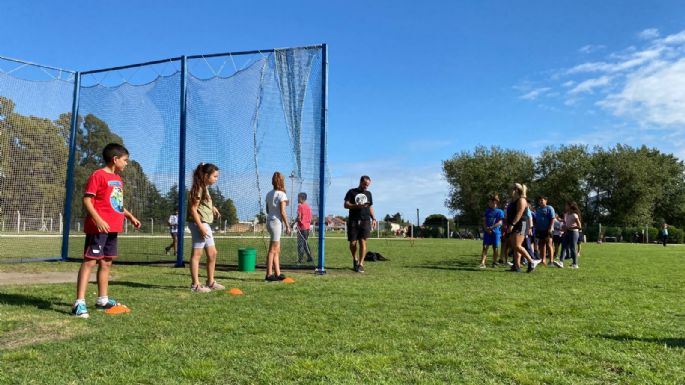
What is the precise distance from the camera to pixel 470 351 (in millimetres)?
3932

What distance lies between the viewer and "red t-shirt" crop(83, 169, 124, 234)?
5414 mm

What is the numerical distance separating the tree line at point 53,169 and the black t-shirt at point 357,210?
2.33 m

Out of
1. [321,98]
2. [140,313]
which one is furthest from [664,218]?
[140,313]

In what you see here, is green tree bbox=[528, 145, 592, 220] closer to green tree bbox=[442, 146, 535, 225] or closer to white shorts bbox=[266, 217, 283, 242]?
green tree bbox=[442, 146, 535, 225]

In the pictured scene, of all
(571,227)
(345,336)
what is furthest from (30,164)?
(571,227)

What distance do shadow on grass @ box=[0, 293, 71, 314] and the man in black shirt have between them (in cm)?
555

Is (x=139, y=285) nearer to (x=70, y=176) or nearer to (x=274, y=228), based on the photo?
(x=274, y=228)

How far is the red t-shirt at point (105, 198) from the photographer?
5414 mm

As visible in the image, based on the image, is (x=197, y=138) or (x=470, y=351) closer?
(x=470, y=351)

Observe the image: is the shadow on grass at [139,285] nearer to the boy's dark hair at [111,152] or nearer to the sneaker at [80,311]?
the sneaker at [80,311]

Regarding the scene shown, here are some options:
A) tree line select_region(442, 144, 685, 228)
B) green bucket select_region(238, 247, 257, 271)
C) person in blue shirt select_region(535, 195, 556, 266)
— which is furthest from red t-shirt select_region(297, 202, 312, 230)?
tree line select_region(442, 144, 685, 228)

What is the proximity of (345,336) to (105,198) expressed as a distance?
2995 millimetres

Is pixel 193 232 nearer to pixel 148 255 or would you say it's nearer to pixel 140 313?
pixel 140 313

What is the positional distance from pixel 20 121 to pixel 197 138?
4079mm
